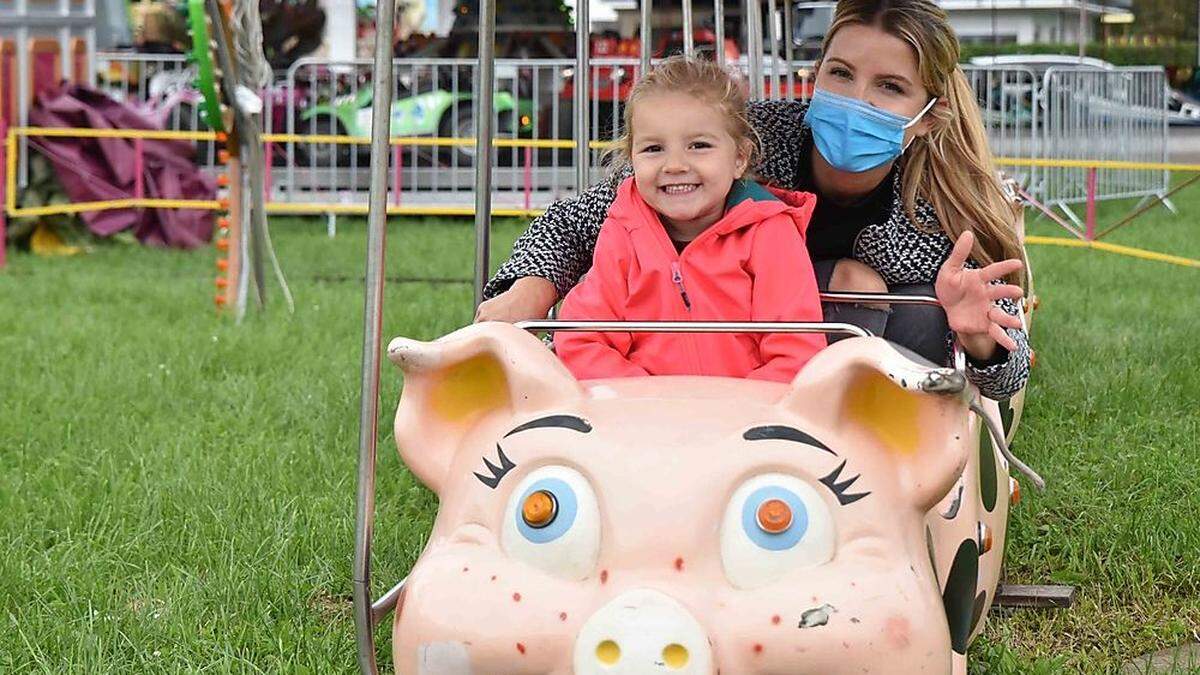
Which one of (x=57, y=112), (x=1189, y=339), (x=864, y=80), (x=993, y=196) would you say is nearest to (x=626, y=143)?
(x=864, y=80)

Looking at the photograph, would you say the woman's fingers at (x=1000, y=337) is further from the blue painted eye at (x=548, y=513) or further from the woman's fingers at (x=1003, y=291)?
the blue painted eye at (x=548, y=513)

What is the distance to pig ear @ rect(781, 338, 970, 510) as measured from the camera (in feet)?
6.80

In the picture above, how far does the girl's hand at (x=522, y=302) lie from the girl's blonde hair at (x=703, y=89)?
1.24ft

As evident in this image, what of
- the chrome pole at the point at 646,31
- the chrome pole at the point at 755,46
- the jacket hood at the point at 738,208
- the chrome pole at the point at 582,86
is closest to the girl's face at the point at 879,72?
the jacket hood at the point at 738,208

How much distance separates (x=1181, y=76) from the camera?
21344 millimetres

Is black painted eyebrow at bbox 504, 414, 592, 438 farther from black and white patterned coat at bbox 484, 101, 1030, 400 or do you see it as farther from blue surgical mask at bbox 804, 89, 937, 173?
blue surgical mask at bbox 804, 89, 937, 173

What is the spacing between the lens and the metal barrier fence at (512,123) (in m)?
12.4

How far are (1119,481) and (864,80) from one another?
4.99 feet

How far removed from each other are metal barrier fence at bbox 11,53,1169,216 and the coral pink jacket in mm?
9177

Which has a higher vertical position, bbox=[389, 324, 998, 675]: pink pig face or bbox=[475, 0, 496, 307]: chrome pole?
bbox=[475, 0, 496, 307]: chrome pole

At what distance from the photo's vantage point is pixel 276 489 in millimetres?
4066

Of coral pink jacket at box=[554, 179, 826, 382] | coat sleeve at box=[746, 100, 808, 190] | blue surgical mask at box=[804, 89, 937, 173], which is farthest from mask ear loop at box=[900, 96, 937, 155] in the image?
coral pink jacket at box=[554, 179, 826, 382]

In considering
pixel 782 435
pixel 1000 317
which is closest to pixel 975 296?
pixel 1000 317

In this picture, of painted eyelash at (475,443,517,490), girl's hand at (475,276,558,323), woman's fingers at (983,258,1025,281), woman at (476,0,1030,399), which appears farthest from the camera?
woman at (476,0,1030,399)
